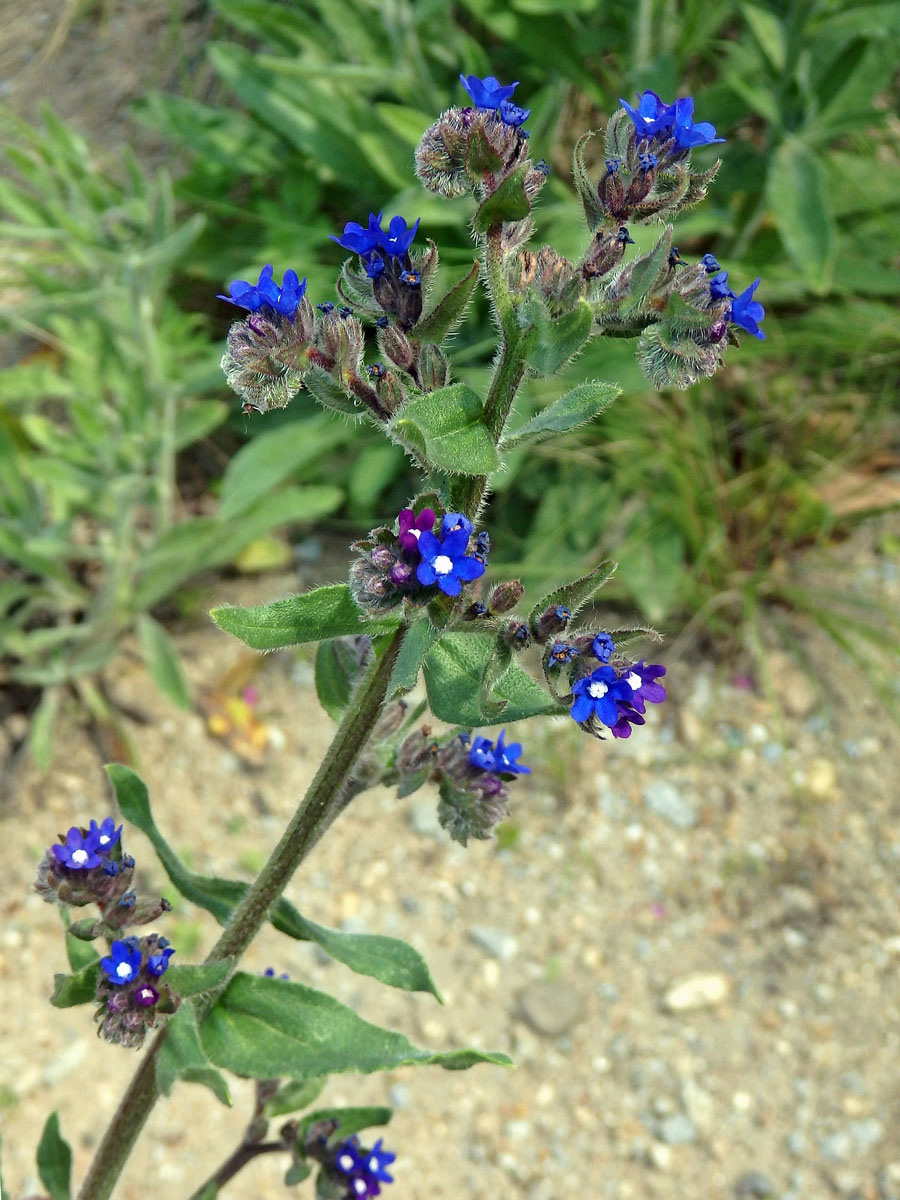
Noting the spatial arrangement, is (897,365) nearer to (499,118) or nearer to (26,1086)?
(499,118)

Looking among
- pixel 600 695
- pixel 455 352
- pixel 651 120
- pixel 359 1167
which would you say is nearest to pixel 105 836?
pixel 359 1167

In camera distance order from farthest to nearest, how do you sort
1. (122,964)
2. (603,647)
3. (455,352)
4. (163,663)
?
(455,352)
(163,663)
(122,964)
(603,647)

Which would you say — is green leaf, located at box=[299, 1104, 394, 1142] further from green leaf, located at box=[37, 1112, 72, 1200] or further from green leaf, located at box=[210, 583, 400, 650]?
green leaf, located at box=[210, 583, 400, 650]

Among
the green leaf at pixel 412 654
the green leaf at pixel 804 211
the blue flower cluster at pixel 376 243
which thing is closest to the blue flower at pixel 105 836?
the green leaf at pixel 412 654

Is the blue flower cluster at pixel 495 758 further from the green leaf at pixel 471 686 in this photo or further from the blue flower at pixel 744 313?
the blue flower at pixel 744 313

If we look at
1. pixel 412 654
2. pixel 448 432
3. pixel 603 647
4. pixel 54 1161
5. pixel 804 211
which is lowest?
pixel 54 1161

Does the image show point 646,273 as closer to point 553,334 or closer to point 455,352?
point 553,334

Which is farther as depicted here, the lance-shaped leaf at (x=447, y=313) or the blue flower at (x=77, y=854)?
the blue flower at (x=77, y=854)

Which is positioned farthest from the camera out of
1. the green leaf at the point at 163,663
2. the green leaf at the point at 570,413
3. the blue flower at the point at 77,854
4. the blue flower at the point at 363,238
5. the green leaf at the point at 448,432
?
the green leaf at the point at 163,663

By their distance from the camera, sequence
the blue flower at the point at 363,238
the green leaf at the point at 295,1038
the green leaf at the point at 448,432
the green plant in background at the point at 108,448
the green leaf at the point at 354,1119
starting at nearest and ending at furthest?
the green leaf at the point at 448,432
the blue flower at the point at 363,238
the green leaf at the point at 295,1038
the green leaf at the point at 354,1119
the green plant in background at the point at 108,448
